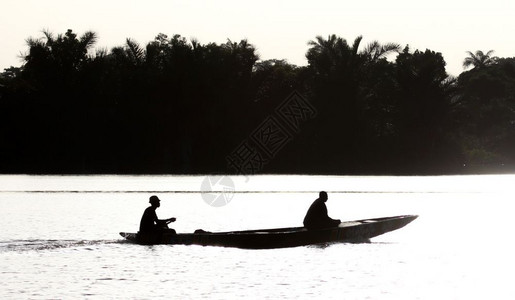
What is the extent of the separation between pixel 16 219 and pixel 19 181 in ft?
108

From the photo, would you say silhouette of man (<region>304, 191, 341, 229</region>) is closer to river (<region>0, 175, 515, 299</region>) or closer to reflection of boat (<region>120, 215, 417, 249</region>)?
reflection of boat (<region>120, 215, 417, 249</region>)

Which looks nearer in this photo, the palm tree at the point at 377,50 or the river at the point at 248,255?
the river at the point at 248,255

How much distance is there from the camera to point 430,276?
950 inches

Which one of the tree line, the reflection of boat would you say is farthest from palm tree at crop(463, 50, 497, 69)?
the reflection of boat

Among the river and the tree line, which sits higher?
the tree line

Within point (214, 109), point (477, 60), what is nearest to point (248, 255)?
point (214, 109)

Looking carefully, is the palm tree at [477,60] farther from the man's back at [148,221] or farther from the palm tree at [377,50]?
the man's back at [148,221]

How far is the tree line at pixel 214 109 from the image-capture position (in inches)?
2817

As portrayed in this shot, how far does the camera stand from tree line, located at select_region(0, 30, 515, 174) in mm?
71562

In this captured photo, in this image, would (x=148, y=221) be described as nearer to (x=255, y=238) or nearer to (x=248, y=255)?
(x=248, y=255)

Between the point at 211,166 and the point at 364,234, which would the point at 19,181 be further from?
the point at 364,234

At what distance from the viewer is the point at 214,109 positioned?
7438 cm

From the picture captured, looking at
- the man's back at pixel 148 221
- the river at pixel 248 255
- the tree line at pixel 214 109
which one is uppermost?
the tree line at pixel 214 109

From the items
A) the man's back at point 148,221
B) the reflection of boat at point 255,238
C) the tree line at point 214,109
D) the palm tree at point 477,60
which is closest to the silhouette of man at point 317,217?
the reflection of boat at point 255,238
